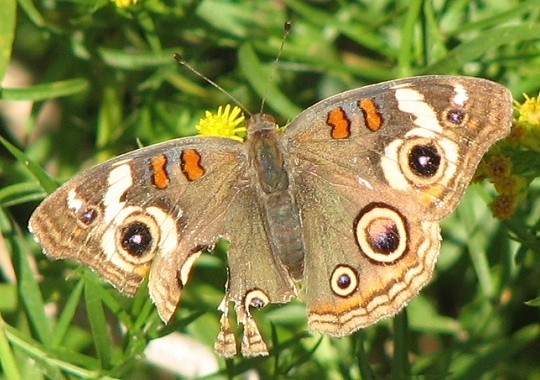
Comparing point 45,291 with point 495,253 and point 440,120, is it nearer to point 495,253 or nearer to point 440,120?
point 440,120

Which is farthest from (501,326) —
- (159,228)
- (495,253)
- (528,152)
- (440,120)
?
(159,228)

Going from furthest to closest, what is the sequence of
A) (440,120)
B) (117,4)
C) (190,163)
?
1. (117,4)
2. (190,163)
3. (440,120)

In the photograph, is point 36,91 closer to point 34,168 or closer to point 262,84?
point 34,168

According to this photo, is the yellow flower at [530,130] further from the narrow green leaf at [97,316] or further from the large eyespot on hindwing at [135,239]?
the narrow green leaf at [97,316]

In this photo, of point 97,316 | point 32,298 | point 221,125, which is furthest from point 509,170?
point 32,298

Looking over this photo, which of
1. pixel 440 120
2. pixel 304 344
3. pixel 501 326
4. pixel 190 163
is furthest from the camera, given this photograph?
pixel 501 326

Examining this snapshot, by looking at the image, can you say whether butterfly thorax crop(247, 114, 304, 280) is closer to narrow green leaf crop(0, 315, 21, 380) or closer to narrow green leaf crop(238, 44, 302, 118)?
narrow green leaf crop(238, 44, 302, 118)

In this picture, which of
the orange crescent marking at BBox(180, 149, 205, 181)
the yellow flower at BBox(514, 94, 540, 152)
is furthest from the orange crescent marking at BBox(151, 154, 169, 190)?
the yellow flower at BBox(514, 94, 540, 152)

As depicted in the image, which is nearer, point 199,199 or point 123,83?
point 199,199
